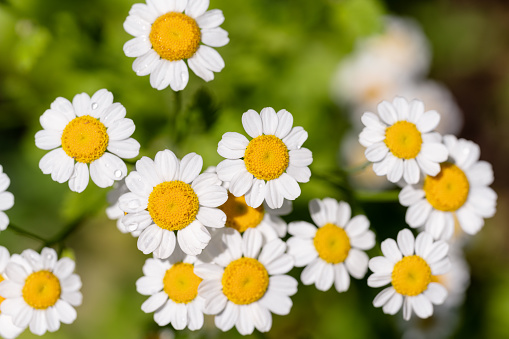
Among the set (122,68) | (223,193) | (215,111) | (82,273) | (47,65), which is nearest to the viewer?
(223,193)

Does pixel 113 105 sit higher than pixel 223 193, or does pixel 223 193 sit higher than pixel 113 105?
pixel 113 105

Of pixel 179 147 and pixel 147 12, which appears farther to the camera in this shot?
pixel 179 147

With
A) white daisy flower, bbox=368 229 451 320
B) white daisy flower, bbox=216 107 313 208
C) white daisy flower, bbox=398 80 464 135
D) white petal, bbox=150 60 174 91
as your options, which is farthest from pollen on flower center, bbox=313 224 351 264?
white daisy flower, bbox=398 80 464 135

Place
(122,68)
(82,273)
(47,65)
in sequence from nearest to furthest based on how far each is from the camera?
1. (122,68)
2. (47,65)
3. (82,273)

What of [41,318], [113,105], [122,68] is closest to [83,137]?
[113,105]

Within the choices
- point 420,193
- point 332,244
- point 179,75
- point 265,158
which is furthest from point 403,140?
point 179,75

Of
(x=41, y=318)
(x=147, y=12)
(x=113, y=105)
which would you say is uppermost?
(x=147, y=12)

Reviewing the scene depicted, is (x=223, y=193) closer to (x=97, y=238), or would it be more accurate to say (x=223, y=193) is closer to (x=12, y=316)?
(x=12, y=316)

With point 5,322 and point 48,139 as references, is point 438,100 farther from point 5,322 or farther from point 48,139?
point 5,322
